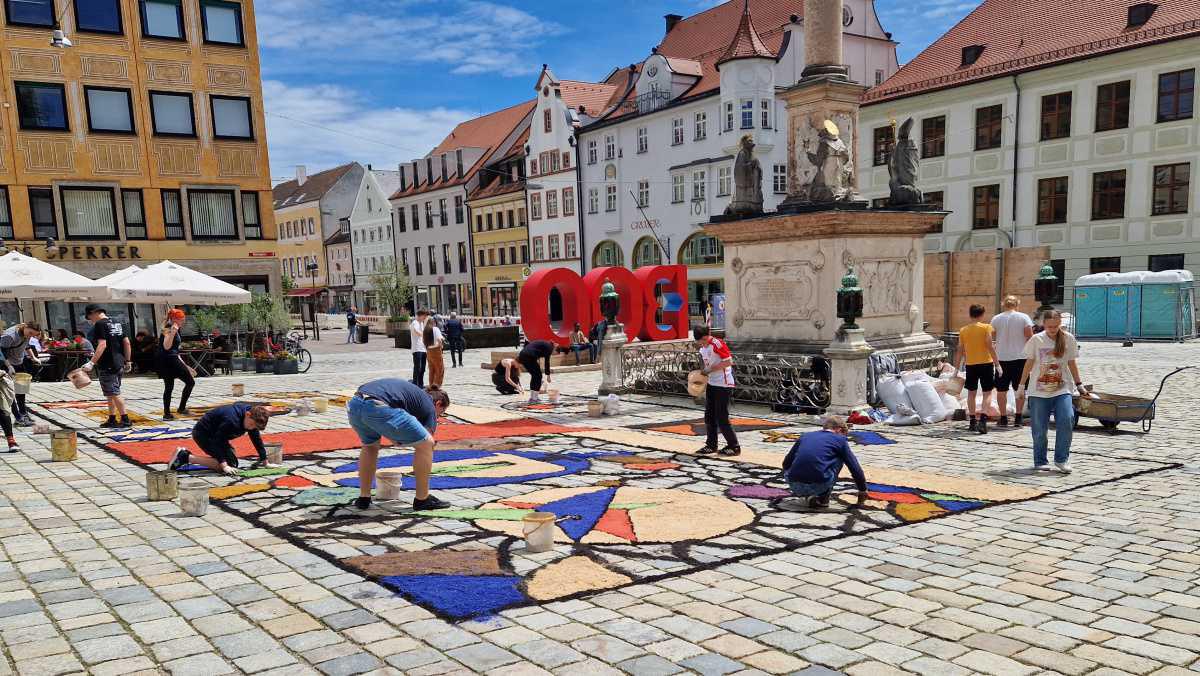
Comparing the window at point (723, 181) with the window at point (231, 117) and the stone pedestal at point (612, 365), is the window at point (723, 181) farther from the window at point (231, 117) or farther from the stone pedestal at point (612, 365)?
the stone pedestal at point (612, 365)

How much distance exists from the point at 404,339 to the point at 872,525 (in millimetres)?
28779

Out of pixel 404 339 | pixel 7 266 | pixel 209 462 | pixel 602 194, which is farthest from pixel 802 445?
pixel 602 194

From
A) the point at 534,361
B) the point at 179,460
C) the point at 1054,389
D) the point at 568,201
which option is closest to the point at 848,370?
the point at 1054,389

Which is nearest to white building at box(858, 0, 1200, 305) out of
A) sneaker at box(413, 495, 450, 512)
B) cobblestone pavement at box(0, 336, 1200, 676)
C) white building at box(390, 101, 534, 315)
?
cobblestone pavement at box(0, 336, 1200, 676)

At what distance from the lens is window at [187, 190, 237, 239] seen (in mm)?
29203

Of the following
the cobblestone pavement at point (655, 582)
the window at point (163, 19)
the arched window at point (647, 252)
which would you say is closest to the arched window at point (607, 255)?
the arched window at point (647, 252)

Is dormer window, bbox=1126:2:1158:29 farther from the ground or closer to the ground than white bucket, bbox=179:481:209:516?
farther from the ground

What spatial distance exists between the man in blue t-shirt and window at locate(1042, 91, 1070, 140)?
29441mm

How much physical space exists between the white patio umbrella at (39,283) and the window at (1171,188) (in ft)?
110

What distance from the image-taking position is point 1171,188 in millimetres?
27969

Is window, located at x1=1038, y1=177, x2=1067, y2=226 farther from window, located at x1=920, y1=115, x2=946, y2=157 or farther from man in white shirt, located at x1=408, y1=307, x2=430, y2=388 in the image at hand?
man in white shirt, located at x1=408, y1=307, x2=430, y2=388

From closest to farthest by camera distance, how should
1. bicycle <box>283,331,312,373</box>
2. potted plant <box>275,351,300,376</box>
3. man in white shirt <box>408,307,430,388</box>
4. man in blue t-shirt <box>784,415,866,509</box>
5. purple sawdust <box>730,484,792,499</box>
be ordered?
man in blue t-shirt <box>784,415,866,509</box> → purple sawdust <box>730,484,792,499</box> → man in white shirt <box>408,307,430,388</box> → potted plant <box>275,351,300,376</box> → bicycle <box>283,331,312,373</box>

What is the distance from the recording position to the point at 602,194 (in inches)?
1902

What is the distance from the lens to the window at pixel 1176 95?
27.1 m
